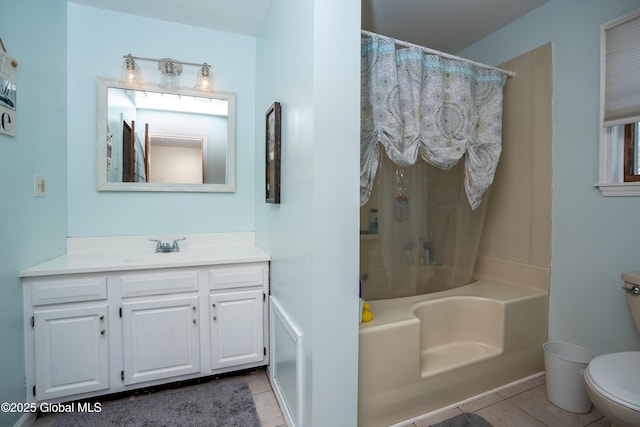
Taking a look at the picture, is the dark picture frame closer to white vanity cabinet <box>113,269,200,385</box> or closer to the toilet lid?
white vanity cabinet <box>113,269,200,385</box>

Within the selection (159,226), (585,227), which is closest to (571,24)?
(585,227)

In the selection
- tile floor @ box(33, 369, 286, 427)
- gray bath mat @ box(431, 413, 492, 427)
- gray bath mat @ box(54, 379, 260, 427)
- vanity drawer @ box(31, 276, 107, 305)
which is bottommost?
tile floor @ box(33, 369, 286, 427)

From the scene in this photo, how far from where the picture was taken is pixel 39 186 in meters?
1.73

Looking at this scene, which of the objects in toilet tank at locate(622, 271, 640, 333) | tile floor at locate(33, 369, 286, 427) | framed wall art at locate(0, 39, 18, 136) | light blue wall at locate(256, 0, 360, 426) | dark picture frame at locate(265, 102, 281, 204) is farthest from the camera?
dark picture frame at locate(265, 102, 281, 204)

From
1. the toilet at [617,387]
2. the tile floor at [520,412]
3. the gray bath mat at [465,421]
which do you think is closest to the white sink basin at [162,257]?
the tile floor at [520,412]

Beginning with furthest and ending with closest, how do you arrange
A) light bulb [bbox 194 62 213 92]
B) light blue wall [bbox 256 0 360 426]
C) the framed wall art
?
light bulb [bbox 194 62 213 92], the framed wall art, light blue wall [bbox 256 0 360 426]

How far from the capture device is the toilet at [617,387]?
44.3 inches

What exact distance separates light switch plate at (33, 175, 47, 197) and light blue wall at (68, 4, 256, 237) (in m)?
0.28

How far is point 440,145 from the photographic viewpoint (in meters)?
1.94

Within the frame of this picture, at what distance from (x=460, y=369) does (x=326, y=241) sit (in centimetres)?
121

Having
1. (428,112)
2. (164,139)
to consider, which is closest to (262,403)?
(164,139)

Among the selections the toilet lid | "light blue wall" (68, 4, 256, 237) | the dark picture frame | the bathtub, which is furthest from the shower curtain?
"light blue wall" (68, 4, 256, 237)

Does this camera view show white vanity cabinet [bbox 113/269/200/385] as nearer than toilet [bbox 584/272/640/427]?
No

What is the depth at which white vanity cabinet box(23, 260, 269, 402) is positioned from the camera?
1.62 meters
